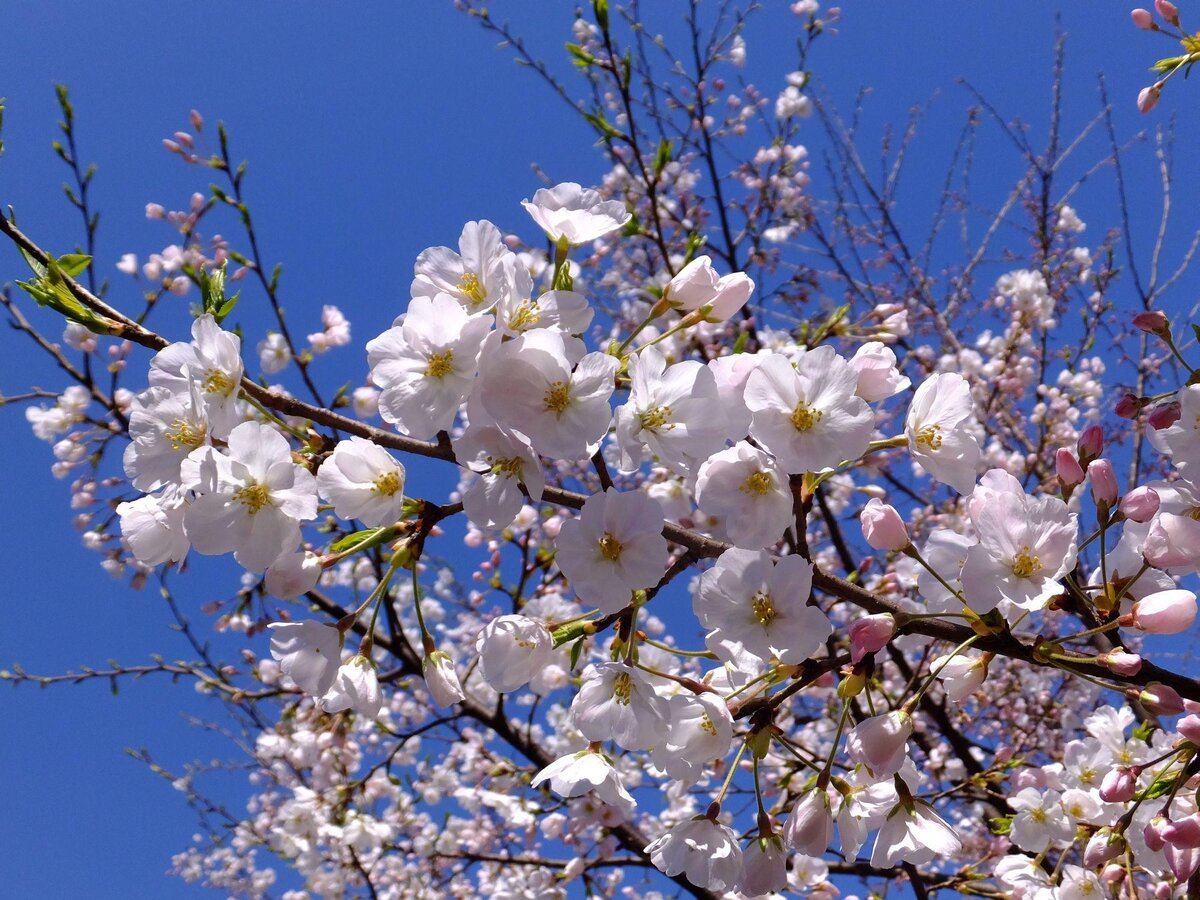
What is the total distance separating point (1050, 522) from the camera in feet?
4.49

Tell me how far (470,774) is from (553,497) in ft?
16.4

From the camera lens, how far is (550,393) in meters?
1.32

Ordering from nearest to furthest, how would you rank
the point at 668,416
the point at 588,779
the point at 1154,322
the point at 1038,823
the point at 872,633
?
the point at 872,633, the point at 668,416, the point at 588,779, the point at 1154,322, the point at 1038,823

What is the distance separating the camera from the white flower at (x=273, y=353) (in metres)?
4.94

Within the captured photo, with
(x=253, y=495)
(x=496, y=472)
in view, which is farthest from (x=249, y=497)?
(x=496, y=472)

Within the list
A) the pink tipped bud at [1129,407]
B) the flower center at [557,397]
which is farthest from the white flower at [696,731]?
the pink tipped bud at [1129,407]

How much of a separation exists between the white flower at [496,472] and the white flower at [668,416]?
7.5 inches

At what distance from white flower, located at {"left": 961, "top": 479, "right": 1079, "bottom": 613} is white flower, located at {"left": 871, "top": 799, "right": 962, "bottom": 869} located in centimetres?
55

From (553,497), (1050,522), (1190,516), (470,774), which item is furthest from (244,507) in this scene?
(470,774)

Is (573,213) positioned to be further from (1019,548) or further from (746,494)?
(1019,548)

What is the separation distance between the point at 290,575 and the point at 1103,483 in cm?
158

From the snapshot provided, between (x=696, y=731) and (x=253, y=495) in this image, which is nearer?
(x=253, y=495)

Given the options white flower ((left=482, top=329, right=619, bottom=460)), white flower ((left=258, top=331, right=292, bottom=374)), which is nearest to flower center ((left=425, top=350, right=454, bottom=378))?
white flower ((left=482, top=329, right=619, bottom=460))

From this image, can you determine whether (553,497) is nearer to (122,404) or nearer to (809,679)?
(809,679)
